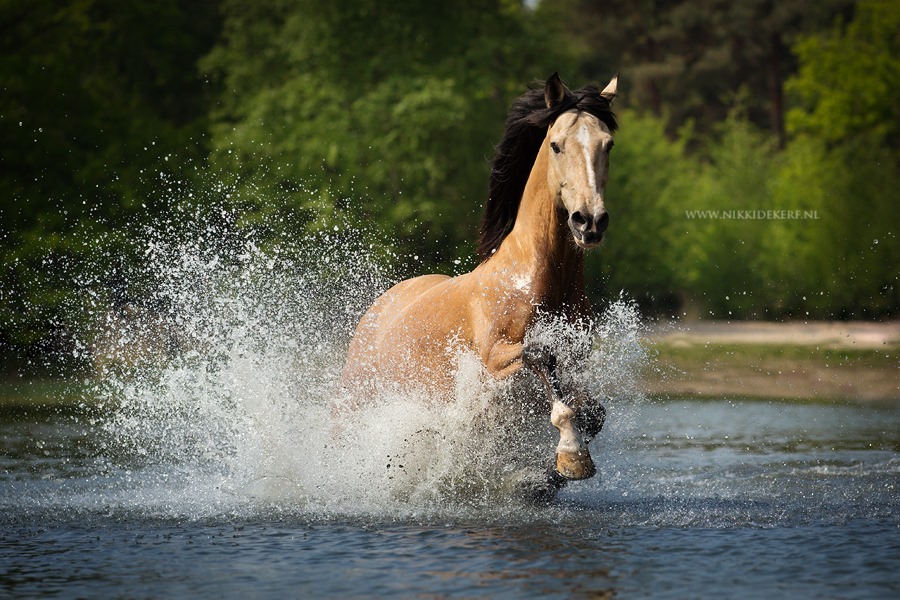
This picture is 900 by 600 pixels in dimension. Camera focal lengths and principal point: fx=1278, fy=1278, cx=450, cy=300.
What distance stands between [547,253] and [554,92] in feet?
3.71

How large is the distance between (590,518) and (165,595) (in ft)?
10.9

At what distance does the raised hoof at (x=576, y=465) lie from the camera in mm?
8445

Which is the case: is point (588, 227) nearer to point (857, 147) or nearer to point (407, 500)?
point (407, 500)

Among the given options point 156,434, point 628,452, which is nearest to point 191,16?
point 156,434

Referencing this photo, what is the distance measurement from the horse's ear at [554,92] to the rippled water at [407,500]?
1.61 metres

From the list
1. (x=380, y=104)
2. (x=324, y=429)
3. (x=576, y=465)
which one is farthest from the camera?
(x=380, y=104)

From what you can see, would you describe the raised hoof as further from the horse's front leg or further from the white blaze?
the white blaze

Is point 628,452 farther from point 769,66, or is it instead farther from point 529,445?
point 769,66

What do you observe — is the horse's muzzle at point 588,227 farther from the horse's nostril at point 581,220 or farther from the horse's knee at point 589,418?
the horse's knee at point 589,418

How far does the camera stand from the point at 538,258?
8906 mm

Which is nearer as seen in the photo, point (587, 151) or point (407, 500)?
point (587, 151)

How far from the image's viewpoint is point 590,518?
904 cm

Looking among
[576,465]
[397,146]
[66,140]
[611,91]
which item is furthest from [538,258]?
[66,140]

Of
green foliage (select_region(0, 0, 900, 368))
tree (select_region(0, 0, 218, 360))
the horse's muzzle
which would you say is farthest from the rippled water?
tree (select_region(0, 0, 218, 360))
